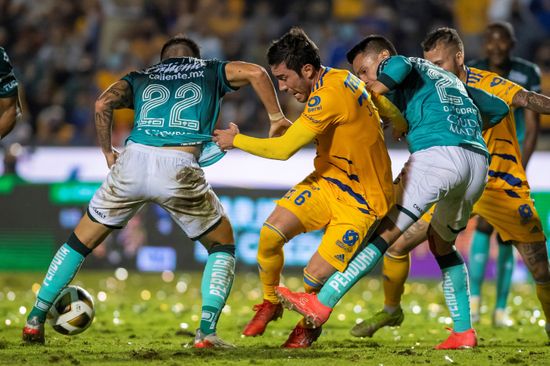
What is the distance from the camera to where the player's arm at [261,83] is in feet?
22.8

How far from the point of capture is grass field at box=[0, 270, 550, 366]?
6.49 meters

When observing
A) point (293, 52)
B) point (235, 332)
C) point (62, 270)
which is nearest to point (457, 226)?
point (293, 52)

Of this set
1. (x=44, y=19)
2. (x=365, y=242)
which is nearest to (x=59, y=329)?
(x=365, y=242)

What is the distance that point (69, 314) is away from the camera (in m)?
7.28

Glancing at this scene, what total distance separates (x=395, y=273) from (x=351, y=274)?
1276mm

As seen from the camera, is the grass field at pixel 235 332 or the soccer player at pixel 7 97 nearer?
the grass field at pixel 235 332

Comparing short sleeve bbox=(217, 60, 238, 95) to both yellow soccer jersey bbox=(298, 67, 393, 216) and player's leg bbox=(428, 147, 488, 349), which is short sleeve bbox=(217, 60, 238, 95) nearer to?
yellow soccer jersey bbox=(298, 67, 393, 216)

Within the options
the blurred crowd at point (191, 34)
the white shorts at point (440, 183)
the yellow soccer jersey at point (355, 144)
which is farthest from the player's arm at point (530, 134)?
the blurred crowd at point (191, 34)

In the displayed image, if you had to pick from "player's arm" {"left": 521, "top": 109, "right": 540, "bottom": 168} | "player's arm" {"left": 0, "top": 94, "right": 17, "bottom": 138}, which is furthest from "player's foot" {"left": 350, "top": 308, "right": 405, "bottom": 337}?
"player's arm" {"left": 0, "top": 94, "right": 17, "bottom": 138}

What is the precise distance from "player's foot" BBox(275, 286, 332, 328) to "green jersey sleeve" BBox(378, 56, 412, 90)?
152 cm

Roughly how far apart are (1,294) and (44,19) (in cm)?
828

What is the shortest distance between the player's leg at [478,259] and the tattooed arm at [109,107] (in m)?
4.03

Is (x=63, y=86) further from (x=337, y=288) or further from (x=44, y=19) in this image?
(x=337, y=288)

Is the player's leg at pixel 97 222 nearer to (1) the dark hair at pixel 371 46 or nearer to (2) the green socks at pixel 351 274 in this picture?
(2) the green socks at pixel 351 274
